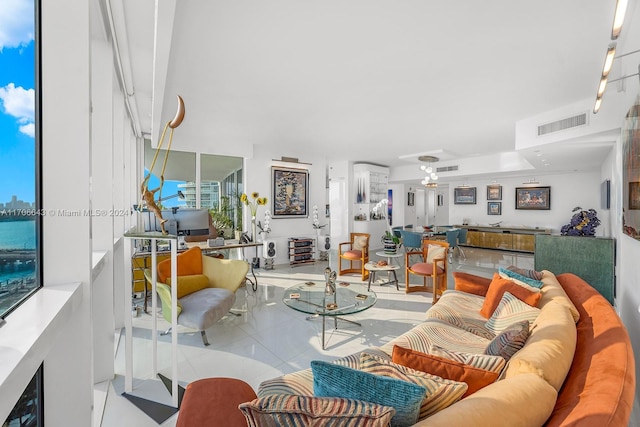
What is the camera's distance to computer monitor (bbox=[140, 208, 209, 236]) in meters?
3.78

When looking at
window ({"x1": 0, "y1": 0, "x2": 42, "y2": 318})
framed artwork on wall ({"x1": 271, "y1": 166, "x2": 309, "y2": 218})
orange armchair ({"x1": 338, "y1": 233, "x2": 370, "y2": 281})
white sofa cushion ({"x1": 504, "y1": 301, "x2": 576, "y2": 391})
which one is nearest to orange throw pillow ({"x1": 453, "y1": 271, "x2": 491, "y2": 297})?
white sofa cushion ({"x1": 504, "y1": 301, "x2": 576, "y2": 391})

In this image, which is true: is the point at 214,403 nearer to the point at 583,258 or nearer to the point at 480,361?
the point at 480,361

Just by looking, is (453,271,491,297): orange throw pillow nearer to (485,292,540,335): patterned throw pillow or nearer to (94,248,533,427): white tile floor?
(94,248,533,427): white tile floor

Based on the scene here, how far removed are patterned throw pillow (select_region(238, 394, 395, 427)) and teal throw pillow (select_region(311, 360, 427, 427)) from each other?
81 millimetres

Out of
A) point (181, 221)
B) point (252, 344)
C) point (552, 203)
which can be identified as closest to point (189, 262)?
point (181, 221)

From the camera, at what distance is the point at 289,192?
732 centimetres

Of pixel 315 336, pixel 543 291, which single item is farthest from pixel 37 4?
pixel 543 291

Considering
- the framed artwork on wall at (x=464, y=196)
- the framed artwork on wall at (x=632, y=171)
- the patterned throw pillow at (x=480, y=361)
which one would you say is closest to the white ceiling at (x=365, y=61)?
the framed artwork on wall at (x=632, y=171)

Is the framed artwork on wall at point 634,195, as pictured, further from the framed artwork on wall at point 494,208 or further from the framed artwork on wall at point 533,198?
the framed artwork on wall at point 494,208

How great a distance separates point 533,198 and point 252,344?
956 centimetres

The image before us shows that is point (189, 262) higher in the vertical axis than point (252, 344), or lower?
higher

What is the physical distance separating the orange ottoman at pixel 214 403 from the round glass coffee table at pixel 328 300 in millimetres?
1297

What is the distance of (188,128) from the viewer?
544 cm

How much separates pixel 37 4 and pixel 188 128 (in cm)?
438
